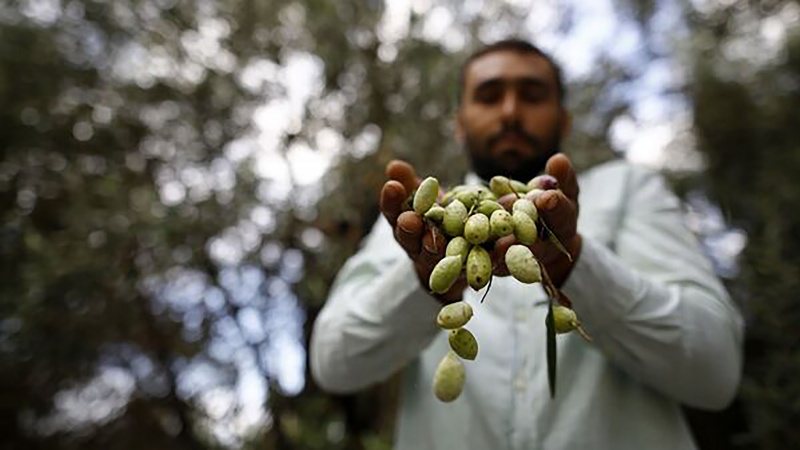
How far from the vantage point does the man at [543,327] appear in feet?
4.15

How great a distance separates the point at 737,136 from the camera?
3.93 metres

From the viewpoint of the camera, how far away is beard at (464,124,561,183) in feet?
5.18

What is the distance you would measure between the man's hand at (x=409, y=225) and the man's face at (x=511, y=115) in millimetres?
602

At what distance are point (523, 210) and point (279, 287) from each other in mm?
2433

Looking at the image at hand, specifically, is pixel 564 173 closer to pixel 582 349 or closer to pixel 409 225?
pixel 409 225

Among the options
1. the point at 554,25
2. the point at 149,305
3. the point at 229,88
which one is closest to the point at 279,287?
the point at 149,305

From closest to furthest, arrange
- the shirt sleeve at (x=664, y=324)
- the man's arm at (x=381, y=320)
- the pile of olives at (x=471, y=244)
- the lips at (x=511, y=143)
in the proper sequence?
the pile of olives at (x=471, y=244), the man's arm at (x=381, y=320), the shirt sleeve at (x=664, y=324), the lips at (x=511, y=143)

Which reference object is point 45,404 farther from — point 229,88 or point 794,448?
point 794,448

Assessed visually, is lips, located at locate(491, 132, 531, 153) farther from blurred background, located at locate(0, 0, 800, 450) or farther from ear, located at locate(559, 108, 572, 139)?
blurred background, located at locate(0, 0, 800, 450)

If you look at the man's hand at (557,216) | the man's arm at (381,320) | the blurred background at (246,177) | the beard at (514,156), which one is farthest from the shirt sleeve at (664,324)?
the blurred background at (246,177)

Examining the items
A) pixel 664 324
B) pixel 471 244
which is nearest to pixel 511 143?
pixel 664 324

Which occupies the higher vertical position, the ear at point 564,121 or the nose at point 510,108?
the nose at point 510,108

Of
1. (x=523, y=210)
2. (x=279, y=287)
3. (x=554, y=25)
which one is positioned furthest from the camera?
(x=554, y=25)

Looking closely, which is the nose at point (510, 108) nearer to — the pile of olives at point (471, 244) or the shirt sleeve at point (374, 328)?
the shirt sleeve at point (374, 328)
